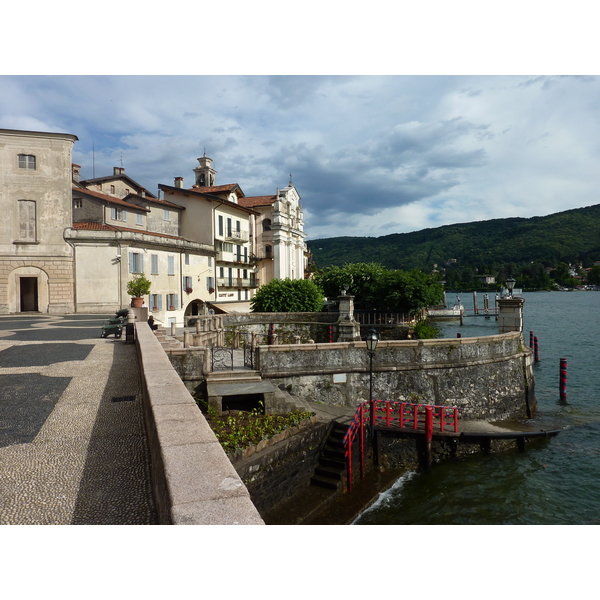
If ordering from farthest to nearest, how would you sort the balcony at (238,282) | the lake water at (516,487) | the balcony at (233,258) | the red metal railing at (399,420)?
the balcony at (238,282), the balcony at (233,258), the red metal railing at (399,420), the lake water at (516,487)

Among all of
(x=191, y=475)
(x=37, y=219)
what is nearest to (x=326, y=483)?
(x=191, y=475)

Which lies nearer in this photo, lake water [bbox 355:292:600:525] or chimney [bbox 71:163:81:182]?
lake water [bbox 355:292:600:525]

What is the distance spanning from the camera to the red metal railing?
1488 cm

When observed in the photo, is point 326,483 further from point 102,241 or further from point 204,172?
point 204,172

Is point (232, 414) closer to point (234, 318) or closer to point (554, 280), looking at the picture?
point (234, 318)

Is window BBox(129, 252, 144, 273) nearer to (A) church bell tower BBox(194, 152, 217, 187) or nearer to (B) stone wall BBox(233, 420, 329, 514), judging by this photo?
(B) stone wall BBox(233, 420, 329, 514)

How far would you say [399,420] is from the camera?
689 inches

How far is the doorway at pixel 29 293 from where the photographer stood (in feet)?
99.0

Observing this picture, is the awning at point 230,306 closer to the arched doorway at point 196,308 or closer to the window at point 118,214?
the arched doorway at point 196,308

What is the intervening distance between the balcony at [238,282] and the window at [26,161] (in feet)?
62.3

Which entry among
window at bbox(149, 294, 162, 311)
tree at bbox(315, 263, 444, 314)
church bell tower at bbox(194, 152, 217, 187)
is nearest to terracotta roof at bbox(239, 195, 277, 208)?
church bell tower at bbox(194, 152, 217, 187)

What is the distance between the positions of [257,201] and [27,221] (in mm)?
30864

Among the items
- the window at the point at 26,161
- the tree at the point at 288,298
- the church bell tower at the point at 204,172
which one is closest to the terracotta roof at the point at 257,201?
the church bell tower at the point at 204,172

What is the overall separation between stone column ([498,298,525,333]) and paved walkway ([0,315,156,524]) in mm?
19707
